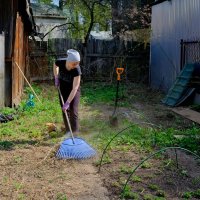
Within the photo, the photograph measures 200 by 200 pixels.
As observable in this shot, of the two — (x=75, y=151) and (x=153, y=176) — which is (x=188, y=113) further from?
(x=153, y=176)

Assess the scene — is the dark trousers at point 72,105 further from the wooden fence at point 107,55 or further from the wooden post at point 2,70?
the wooden fence at point 107,55

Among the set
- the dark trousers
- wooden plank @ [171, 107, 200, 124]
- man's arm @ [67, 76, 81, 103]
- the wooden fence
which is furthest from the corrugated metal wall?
man's arm @ [67, 76, 81, 103]

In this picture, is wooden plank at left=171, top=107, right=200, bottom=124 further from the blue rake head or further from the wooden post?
the wooden post

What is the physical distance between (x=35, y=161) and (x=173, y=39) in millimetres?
9750

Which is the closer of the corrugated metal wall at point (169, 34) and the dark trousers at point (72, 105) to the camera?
the dark trousers at point (72, 105)

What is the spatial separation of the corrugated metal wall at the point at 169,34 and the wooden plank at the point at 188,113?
262 cm

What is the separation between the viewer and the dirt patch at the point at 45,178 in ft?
14.0

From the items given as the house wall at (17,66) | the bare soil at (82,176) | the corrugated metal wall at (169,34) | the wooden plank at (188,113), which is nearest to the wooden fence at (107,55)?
the corrugated metal wall at (169,34)

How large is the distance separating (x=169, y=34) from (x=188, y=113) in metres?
5.50

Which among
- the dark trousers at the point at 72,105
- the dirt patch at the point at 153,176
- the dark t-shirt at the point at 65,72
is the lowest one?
the dirt patch at the point at 153,176

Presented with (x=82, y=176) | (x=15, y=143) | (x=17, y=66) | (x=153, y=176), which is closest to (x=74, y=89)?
(x=15, y=143)

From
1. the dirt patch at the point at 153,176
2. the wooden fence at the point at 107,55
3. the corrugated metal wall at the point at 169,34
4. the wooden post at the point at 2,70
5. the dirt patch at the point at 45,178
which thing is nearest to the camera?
the dirt patch at the point at 45,178

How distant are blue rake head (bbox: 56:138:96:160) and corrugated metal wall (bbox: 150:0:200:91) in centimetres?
741

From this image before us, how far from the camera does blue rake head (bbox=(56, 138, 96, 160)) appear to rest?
18.2ft
